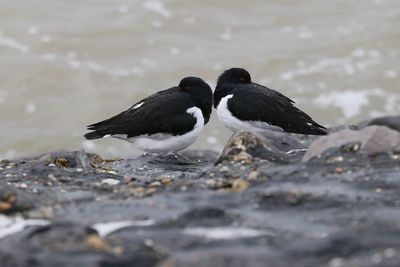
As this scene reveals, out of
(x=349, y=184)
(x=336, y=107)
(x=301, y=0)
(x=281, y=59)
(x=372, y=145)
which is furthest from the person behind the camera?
(x=301, y=0)

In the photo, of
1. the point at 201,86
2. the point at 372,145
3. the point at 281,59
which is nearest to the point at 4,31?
the point at 281,59

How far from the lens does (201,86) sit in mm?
9258

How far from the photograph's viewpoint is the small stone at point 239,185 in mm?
5988

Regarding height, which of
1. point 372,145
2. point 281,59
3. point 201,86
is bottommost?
point 372,145

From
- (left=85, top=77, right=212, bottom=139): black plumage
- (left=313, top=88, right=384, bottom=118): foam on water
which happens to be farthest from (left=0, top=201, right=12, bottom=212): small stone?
(left=313, top=88, right=384, bottom=118): foam on water

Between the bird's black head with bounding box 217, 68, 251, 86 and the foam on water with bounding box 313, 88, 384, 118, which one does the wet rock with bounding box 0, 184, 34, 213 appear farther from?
the foam on water with bounding box 313, 88, 384, 118

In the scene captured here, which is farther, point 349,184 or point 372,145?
point 372,145

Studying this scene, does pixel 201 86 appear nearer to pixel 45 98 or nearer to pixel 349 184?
pixel 349 184

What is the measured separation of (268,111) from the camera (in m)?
9.04

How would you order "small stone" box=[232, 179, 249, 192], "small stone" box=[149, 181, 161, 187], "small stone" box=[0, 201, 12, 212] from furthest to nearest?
"small stone" box=[149, 181, 161, 187] < "small stone" box=[232, 179, 249, 192] < "small stone" box=[0, 201, 12, 212]

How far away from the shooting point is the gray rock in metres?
6.66

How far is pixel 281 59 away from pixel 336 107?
3.25 meters

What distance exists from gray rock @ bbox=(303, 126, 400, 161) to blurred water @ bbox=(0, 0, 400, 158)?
40.2 feet

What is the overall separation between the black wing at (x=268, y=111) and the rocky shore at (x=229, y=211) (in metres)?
1.69
